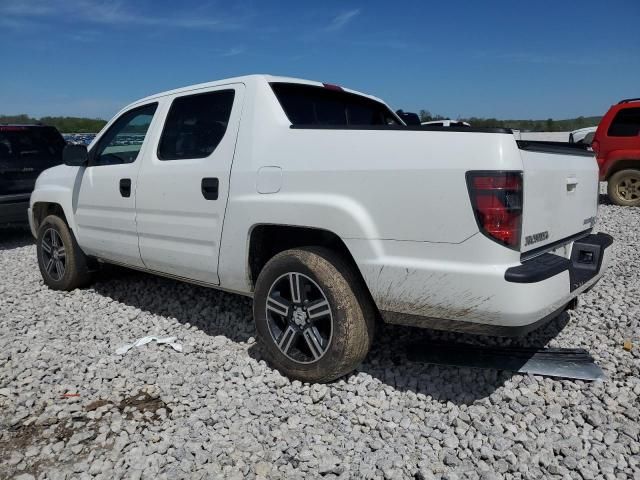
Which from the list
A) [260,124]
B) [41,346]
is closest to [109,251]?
[41,346]

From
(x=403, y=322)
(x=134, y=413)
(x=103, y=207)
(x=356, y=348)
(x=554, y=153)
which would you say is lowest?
(x=134, y=413)

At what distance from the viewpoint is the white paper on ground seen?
12.2ft

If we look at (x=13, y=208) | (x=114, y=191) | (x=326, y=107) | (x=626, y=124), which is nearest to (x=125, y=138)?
(x=114, y=191)

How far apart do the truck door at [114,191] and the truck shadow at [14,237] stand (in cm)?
415

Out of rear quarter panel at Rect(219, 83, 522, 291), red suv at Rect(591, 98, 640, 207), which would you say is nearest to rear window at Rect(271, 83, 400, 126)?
rear quarter panel at Rect(219, 83, 522, 291)

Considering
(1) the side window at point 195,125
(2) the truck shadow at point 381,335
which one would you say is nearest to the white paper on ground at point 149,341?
(2) the truck shadow at point 381,335

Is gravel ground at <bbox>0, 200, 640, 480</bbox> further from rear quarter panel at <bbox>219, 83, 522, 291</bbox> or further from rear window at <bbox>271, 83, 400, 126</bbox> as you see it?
rear window at <bbox>271, 83, 400, 126</bbox>

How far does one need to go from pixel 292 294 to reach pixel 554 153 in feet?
5.52

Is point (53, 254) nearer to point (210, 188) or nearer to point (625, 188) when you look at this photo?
point (210, 188)

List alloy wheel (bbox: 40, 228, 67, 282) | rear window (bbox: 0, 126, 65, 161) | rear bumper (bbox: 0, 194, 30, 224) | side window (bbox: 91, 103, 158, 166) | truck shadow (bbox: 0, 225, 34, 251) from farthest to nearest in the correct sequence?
truck shadow (bbox: 0, 225, 34, 251)
rear window (bbox: 0, 126, 65, 161)
rear bumper (bbox: 0, 194, 30, 224)
alloy wheel (bbox: 40, 228, 67, 282)
side window (bbox: 91, 103, 158, 166)

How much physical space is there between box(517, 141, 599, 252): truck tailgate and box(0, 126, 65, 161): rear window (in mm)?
7724

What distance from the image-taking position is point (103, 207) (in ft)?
14.5

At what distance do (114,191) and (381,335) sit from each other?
8.16ft

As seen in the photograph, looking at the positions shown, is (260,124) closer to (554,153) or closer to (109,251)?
(554,153)
